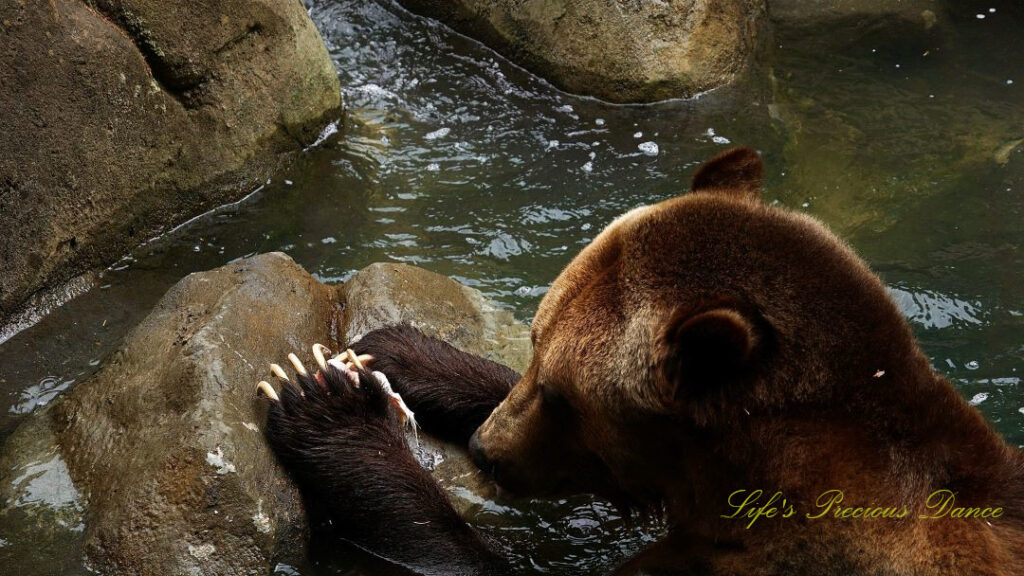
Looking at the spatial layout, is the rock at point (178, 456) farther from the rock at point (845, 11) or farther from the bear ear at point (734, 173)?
the rock at point (845, 11)

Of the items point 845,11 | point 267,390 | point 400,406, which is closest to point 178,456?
point 267,390

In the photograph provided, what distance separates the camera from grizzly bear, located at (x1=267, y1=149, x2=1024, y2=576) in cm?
369

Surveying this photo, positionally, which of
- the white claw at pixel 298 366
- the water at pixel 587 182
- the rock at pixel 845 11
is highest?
the white claw at pixel 298 366

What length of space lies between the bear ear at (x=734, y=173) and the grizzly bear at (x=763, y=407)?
23cm

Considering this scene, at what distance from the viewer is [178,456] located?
4684 millimetres

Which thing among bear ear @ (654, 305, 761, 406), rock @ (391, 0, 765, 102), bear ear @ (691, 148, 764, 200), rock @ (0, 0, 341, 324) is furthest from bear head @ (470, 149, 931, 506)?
rock @ (391, 0, 765, 102)

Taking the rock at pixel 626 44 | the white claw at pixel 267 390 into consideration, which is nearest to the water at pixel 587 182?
the rock at pixel 626 44

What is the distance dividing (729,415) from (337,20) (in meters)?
8.55

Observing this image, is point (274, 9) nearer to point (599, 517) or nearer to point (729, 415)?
point (599, 517)

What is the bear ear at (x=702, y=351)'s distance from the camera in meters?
3.37

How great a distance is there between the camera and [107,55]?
275 inches

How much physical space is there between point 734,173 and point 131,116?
4.54 metres

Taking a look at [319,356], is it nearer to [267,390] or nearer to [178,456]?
[267,390]

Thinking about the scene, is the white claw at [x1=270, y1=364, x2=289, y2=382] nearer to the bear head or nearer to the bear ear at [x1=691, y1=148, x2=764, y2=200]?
the bear head
